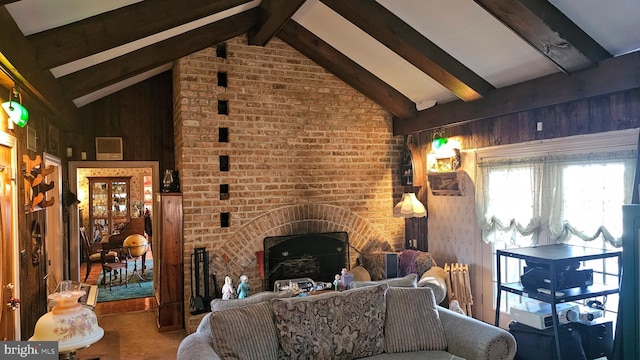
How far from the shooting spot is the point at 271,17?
4035mm

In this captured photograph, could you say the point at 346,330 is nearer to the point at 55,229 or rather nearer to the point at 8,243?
the point at 8,243

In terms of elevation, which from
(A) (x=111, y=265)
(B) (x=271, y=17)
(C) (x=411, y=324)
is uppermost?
(B) (x=271, y=17)

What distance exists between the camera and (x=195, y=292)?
452 centimetres

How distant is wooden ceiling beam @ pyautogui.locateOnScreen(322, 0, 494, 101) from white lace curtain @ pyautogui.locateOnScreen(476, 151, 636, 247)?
90cm

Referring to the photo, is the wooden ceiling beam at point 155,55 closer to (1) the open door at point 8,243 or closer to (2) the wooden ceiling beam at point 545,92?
(1) the open door at point 8,243

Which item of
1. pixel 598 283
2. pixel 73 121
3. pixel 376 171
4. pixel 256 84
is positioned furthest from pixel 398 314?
pixel 73 121

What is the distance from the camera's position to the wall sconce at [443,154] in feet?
15.6

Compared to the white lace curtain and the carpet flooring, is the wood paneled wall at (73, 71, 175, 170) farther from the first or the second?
the white lace curtain

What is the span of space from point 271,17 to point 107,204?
26.4 ft

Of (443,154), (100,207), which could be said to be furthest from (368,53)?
(100,207)

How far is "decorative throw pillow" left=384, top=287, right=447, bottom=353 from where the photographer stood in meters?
2.75

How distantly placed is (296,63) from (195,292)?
308 cm

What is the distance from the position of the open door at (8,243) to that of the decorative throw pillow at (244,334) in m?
1.39

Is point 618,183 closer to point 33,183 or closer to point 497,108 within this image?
point 497,108
